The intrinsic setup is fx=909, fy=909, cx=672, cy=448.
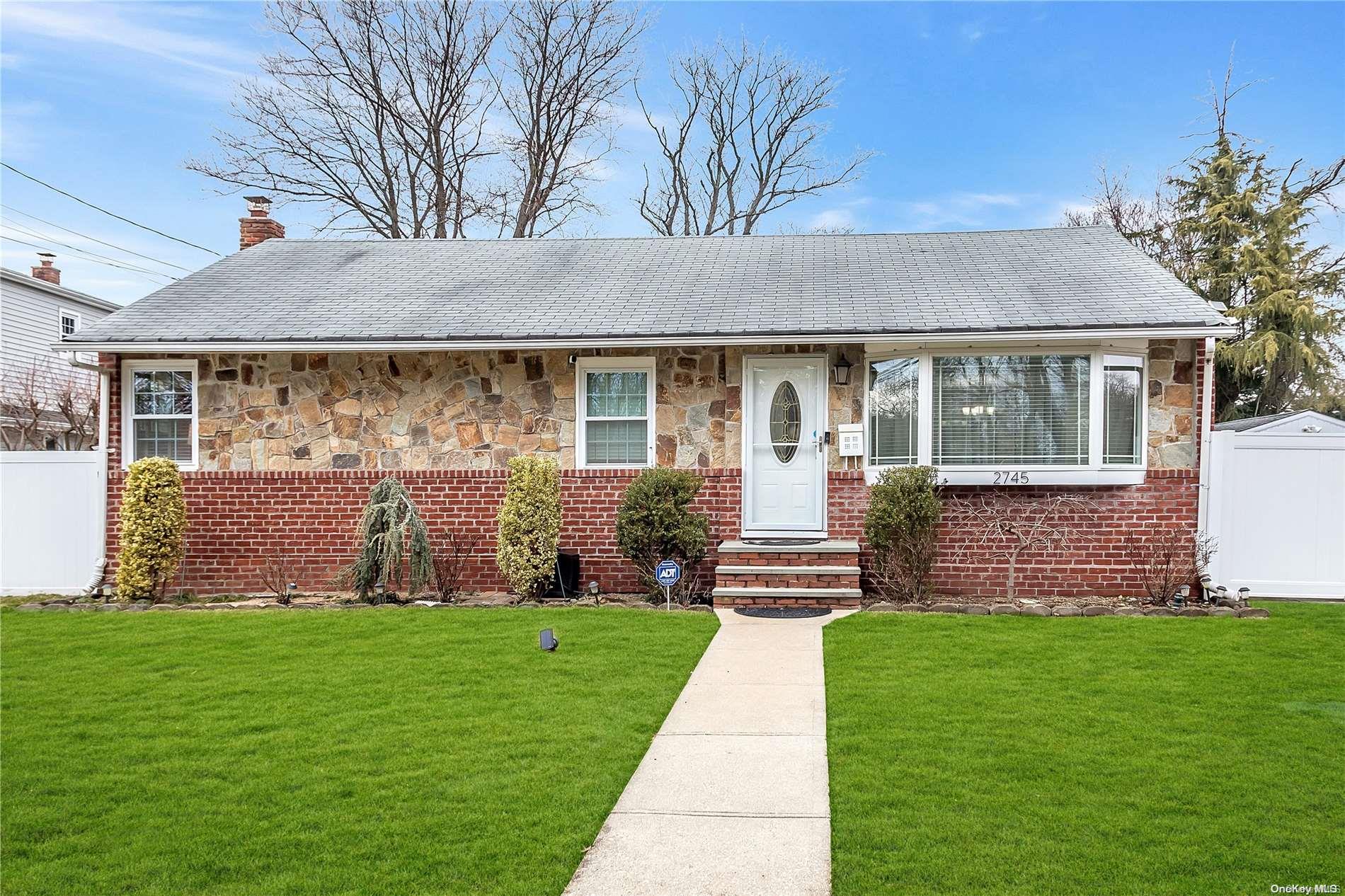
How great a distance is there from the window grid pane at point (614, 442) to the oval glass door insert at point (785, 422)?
1.51 m

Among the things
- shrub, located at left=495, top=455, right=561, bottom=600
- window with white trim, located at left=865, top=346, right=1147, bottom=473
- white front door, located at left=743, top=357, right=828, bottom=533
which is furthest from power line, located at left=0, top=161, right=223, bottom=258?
window with white trim, located at left=865, top=346, right=1147, bottom=473

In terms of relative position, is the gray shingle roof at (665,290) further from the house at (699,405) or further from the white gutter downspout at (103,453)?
the white gutter downspout at (103,453)

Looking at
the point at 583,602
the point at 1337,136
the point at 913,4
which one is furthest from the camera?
the point at 1337,136

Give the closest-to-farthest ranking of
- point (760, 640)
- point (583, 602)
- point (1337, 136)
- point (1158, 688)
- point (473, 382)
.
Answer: point (1158, 688)
point (760, 640)
point (583, 602)
point (473, 382)
point (1337, 136)

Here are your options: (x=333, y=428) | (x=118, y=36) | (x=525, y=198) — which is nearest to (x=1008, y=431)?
(x=333, y=428)

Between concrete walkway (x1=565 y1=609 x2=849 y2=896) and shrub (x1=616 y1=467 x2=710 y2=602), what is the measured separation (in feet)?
9.42

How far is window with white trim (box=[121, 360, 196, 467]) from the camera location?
1074 centimetres

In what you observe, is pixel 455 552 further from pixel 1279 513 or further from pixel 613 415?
pixel 1279 513

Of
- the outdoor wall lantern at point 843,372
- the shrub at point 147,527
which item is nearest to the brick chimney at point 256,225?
the shrub at point 147,527

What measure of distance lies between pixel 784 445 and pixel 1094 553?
11.5 ft

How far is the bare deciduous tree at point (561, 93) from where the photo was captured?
2438 cm

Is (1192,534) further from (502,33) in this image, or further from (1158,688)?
(502,33)

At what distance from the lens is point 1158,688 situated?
5.99 m

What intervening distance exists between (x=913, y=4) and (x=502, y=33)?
12.5m
